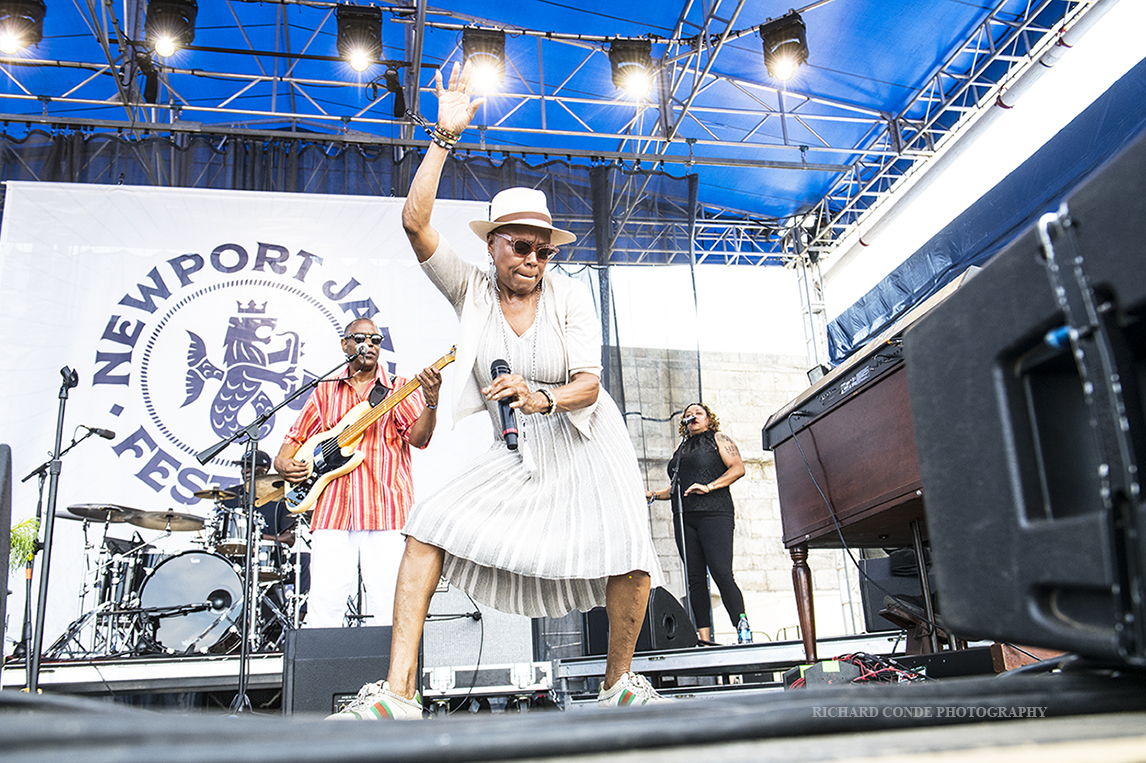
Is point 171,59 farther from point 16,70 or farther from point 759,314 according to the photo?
point 759,314

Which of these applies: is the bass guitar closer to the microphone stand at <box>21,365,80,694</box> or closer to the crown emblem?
the microphone stand at <box>21,365,80,694</box>

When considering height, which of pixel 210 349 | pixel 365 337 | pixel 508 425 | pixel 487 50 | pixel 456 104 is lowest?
pixel 508 425

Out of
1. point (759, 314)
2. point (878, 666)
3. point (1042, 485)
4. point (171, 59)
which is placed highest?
point (171, 59)

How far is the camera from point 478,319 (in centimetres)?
292

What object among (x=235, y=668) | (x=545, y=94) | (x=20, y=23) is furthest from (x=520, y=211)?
(x=545, y=94)

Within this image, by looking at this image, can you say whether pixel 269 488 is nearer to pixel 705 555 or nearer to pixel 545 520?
pixel 705 555

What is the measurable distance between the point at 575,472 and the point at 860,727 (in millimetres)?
1902

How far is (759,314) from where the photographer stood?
12812mm

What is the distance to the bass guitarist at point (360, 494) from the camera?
525cm

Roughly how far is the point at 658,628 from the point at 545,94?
6.19 m

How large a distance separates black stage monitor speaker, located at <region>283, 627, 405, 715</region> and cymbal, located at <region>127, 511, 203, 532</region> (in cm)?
351

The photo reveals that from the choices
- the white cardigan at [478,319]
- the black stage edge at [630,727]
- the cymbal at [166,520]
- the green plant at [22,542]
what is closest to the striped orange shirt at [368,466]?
the cymbal at [166,520]

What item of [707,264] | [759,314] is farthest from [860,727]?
[759,314]

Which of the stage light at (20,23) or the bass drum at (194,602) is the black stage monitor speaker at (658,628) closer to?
the bass drum at (194,602)
